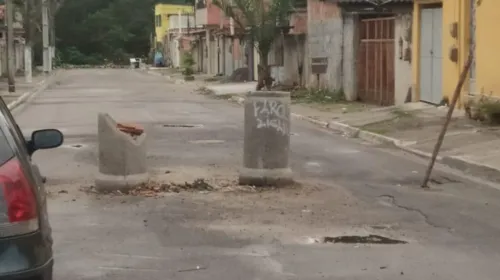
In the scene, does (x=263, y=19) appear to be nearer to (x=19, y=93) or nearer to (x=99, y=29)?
(x=19, y=93)

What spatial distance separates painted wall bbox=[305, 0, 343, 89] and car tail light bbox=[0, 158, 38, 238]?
25010mm

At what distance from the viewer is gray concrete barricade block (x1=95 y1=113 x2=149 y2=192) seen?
11273mm

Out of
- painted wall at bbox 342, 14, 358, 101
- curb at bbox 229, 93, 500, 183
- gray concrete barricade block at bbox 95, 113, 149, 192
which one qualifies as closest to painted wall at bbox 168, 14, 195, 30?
painted wall at bbox 342, 14, 358, 101

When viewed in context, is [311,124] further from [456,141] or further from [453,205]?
[453,205]

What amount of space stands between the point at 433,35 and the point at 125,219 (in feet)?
49.7

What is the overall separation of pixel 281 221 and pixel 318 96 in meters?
21.0

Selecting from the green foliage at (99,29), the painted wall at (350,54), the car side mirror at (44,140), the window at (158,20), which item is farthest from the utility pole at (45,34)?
Result: the car side mirror at (44,140)

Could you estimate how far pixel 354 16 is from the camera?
28.1 meters

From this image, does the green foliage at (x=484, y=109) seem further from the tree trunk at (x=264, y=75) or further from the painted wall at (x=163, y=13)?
the painted wall at (x=163, y=13)

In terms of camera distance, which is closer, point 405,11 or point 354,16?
point 405,11

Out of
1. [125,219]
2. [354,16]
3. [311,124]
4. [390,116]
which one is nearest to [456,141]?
[390,116]

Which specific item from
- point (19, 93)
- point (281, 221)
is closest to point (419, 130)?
Answer: point (281, 221)

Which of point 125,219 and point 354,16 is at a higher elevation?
point 354,16

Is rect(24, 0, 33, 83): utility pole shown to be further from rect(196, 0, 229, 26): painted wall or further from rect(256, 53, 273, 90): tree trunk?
rect(256, 53, 273, 90): tree trunk
